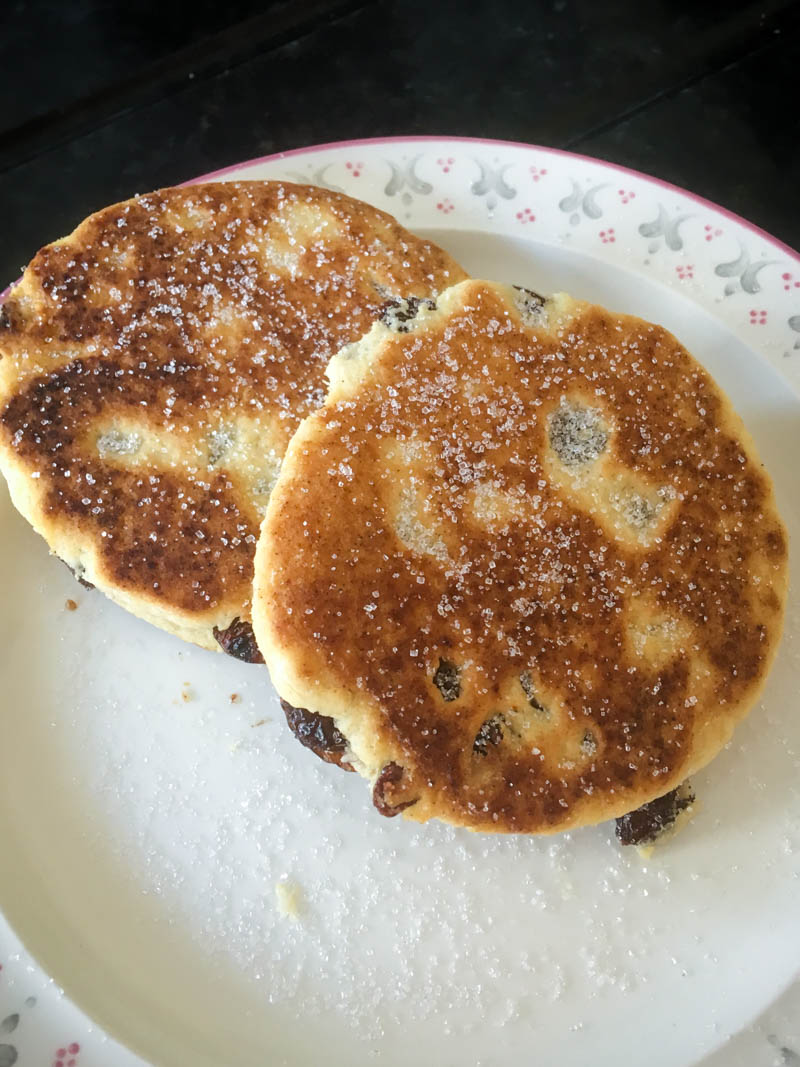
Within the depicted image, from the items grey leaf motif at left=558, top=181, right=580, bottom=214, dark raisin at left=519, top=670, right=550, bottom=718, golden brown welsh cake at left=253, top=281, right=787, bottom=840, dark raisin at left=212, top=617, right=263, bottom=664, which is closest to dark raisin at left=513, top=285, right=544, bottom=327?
golden brown welsh cake at left=253, top=281, right=787, bottom=840

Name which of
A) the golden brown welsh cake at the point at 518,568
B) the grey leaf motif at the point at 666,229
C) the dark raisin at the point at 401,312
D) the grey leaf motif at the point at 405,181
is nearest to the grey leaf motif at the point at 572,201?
the grey leaf motif at the point at 666,229

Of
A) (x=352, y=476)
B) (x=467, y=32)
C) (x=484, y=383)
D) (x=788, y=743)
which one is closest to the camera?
(x=352, y=476)

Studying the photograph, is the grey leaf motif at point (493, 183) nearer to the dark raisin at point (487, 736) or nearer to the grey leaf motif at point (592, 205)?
the grey leaf motif at point (592, 205)

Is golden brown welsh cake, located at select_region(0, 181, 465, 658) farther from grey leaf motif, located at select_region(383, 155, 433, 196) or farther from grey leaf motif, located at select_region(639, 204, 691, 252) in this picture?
grey leaf motif, located at select_region(639, 204, 691, 252)

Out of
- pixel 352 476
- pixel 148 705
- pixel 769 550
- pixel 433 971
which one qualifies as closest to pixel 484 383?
pixel 352 476

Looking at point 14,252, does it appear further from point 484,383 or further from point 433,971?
point 433,971

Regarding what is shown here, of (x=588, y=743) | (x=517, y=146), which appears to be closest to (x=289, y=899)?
(x=588, y=743)

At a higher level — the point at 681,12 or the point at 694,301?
the point at 681,12
